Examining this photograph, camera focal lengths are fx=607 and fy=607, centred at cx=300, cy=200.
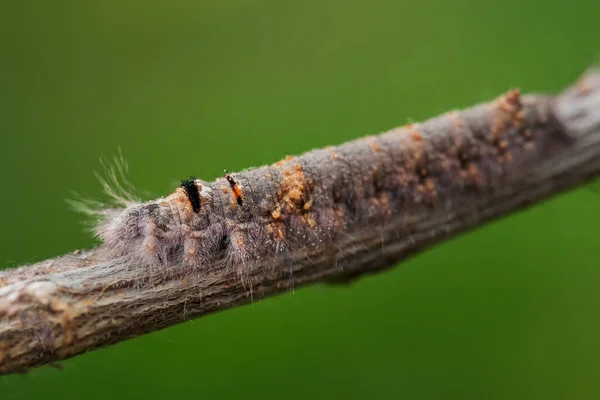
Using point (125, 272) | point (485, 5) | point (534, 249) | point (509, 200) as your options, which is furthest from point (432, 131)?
point (485, 5)

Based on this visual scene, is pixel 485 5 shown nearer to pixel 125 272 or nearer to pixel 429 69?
pixel 429 69

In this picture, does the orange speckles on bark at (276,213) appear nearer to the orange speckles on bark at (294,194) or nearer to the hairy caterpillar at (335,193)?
the hairy caterpillar at (335,193)

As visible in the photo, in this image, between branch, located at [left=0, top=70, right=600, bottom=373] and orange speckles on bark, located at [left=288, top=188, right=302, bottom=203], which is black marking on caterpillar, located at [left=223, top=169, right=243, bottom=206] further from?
orange speckles on bark, located at [left=288, top=188, right=302, bottom=203]

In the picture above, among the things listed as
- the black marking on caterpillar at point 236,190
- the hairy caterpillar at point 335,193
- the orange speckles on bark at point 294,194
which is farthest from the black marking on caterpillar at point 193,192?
the orange speckles on bark at point 294,194

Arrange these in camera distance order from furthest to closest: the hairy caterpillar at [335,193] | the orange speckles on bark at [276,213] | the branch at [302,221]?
the orange speckles on bark at [276,213], the hairy caterpillar at [335,193], the branch at [302,221]

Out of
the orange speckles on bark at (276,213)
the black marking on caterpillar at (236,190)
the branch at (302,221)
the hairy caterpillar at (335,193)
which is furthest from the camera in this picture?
the orange speckles on bark at (276,213)

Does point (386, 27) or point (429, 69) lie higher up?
point (386, 27)

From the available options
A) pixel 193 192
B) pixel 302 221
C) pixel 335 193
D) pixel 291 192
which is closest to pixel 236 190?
pixel 193 192

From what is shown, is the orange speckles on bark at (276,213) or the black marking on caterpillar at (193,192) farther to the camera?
the orange speckles on bark at (276,213)

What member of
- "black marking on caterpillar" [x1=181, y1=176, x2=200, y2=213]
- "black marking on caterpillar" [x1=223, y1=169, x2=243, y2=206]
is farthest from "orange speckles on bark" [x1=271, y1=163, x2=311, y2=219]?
"black marking on caterpillar" [x1=181, y1=176, x2=200, y2=213]
